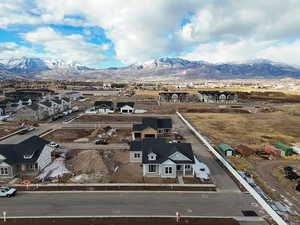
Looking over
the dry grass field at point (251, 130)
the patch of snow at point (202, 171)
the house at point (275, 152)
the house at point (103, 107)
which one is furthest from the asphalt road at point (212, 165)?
the house at point (103, 107)

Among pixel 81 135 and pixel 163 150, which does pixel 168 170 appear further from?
pixel 81 135

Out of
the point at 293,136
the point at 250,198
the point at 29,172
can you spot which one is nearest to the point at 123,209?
the point at 250,198

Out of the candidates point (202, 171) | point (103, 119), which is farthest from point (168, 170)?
point (103, 119)

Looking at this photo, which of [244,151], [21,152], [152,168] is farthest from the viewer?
[244,151]

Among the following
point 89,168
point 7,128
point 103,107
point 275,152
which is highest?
point 103,107

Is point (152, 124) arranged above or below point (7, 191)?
above

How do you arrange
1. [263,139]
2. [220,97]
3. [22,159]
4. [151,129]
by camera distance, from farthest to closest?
[220,97]
[263,139]
[151,129]
[22,159]

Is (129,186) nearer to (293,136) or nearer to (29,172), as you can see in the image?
(29,172)
